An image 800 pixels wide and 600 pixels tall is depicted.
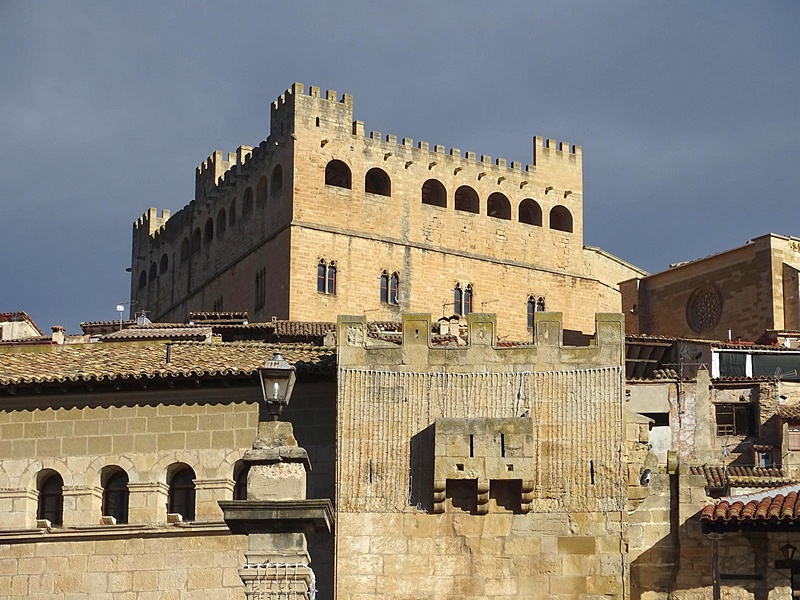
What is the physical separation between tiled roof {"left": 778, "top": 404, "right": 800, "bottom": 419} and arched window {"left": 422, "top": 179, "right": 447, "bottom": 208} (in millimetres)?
27650

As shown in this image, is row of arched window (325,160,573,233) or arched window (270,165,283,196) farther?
row of arched window (325,160,573,233)

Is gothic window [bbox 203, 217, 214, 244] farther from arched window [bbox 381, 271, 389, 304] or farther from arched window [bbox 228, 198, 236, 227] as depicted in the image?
arched window [bbox 381, 271, 389, 304]

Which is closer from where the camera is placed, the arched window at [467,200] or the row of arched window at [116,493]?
the row of arched window at [116,493]

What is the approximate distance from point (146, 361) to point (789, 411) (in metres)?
19.5

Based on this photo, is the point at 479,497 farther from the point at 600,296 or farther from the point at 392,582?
the point at 600,296

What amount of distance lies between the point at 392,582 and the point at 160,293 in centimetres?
5324

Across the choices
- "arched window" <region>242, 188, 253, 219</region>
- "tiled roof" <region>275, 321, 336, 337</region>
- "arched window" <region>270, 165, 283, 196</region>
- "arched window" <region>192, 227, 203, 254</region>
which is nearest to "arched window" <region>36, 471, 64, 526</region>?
"tiled roof" <region>275, 321, 336, 337</region>

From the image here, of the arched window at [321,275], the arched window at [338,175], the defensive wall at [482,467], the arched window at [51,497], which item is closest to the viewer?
the defensive wall at [482,467]

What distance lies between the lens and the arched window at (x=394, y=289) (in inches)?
2746

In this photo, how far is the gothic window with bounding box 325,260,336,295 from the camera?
224 feet

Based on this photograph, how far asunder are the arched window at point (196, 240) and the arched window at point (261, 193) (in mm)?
7148

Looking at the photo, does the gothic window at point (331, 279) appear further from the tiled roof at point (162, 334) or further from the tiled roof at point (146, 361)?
the tiled roof at point (146, 361)

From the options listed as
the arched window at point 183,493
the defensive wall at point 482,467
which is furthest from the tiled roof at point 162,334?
the defensive wall at point 482,467

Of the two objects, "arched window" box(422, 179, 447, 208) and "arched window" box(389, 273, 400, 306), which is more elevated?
"arched window" box(422, 179, 447, 208)
